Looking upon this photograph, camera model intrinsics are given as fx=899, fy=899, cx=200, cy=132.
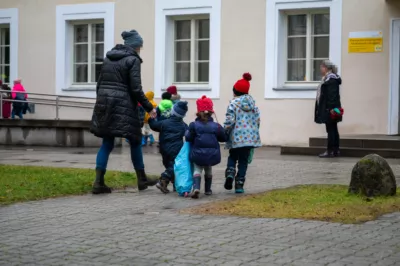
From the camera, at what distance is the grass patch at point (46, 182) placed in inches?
440

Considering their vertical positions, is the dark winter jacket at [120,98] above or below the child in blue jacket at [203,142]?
above

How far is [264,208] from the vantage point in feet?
32.1

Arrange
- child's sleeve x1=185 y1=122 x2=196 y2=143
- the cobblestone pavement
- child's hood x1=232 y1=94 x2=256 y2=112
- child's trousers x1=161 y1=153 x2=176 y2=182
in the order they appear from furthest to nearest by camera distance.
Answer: child's trousers x1=161 y1=153 x2=176 y2=182
child's hood x1=232 y1=94 x2=256 y2=112
child's sleeve x1=185 y1=122 x2=196 y2=143
the cobblestone pavement

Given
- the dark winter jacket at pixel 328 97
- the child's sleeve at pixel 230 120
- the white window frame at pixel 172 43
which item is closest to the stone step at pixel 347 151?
the dark winter jacket at pixel 328 97

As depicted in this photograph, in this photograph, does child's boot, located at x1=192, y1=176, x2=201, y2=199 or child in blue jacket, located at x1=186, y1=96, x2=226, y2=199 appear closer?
child's boot, located at x1=192, y1=176, x2=201, y2=199

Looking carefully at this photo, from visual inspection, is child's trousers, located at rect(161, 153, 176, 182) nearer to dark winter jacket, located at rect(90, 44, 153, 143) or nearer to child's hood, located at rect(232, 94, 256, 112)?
dark winter jacket, located at rect(90, 44, 153, 143)

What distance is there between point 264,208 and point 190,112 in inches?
533

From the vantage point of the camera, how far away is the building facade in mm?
20750

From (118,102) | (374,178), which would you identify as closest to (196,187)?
(118,102)

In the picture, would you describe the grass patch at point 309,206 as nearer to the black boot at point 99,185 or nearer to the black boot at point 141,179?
the black boot at point 141,179

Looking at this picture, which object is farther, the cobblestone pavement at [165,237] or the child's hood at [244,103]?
the child's hood at [244,103]

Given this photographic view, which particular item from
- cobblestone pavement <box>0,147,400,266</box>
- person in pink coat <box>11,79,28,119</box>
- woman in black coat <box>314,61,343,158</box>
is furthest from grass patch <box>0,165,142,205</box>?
person in pink coat <box>11,79,28,119</box>

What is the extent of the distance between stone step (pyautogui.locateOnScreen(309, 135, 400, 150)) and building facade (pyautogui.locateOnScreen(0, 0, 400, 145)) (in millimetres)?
1584

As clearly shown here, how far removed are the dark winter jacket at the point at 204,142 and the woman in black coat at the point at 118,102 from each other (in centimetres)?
60
